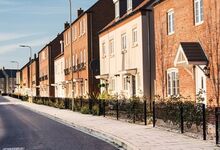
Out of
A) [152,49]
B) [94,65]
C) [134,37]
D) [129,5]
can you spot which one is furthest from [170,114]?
[94,65]

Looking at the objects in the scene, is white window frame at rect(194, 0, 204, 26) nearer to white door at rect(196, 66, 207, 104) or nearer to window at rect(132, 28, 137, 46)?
white door at rect(196, 66, 207, 104)

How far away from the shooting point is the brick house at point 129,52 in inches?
1181

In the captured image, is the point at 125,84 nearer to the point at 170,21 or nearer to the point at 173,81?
the point at 173,81

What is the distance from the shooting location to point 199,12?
21.2m

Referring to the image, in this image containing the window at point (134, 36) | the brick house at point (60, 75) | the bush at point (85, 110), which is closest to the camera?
the bush at point (85, 110)

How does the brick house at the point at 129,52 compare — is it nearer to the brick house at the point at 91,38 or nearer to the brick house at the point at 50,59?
the brick house at the point at 91,38

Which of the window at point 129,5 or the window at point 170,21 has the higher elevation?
the window at point 129,5

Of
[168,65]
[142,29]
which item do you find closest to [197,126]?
[168,65]

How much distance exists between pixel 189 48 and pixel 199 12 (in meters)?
1.71

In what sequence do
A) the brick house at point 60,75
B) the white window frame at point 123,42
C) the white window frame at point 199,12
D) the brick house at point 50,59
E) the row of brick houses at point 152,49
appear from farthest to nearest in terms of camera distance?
the brick house at point 50,59 < the brick house at point 60,75 < the white window frame at point 123,42 < the white window frame at point 199,12 < the row of brick houses at point 152,49

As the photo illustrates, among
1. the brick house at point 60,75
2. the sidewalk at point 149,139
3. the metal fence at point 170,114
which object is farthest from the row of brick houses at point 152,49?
the brick house at point 60,75

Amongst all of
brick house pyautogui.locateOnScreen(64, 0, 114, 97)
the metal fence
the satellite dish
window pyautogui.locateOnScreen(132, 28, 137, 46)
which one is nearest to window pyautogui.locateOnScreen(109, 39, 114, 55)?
window pyautogui.locateOnScreen(132, 28, 137, 46)

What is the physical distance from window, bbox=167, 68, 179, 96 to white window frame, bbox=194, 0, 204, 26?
3559 mm

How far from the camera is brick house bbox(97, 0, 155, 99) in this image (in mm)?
30000
